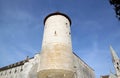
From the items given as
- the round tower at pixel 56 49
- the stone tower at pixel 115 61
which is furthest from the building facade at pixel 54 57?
the stone tower at pixel 115 61

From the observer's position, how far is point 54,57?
21812 mm

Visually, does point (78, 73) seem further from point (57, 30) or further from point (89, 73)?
point (57, 30)

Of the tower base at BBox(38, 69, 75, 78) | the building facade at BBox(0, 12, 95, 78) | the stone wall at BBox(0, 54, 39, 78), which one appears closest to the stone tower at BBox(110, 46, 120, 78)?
the building facade at BBox(0, 12, 95, 78)

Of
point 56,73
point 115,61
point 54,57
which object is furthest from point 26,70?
point 115,61

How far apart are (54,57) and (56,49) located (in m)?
1.34

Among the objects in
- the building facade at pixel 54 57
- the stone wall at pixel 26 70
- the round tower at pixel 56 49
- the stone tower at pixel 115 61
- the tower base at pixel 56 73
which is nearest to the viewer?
the tower base at pixel 56 73

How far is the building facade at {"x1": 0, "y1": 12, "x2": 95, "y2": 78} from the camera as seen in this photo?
2120cm

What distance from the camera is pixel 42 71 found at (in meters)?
21.6

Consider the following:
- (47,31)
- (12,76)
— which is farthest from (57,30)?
(12,76)

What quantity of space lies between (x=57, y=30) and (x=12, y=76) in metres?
14.6

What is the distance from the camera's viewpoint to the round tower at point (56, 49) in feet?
69.2

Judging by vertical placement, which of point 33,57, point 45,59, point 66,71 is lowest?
point 66,71

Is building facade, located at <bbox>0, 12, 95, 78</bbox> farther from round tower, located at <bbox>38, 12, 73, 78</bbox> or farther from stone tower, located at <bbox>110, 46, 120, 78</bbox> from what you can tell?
stone tower, located at <bbox>110, 46, 120, 78</bbox>

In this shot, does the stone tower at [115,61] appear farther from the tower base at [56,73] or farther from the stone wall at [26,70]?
the stone wall at [26,70]
